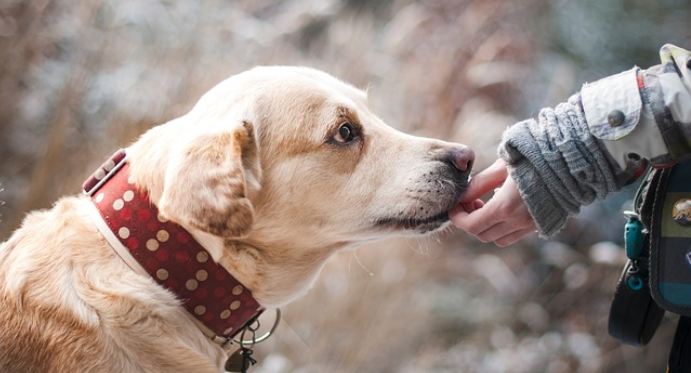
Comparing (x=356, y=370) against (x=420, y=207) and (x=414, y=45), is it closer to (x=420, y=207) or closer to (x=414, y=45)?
(x=420, y=207)

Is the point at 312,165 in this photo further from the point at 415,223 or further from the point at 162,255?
the point at 162,255

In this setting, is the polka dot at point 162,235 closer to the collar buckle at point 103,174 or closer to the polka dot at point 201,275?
the polka dot at point 201,275

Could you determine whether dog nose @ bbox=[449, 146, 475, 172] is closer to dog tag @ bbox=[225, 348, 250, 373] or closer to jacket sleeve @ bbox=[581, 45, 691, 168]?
jacket sleeve @ bbox=[581, 45, 691, 168]

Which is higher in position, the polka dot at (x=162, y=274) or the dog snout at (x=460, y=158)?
the polka dot at (x=162, y=274)

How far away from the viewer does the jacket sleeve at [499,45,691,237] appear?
5.46 feet

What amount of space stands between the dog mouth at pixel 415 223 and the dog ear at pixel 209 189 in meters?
0.46

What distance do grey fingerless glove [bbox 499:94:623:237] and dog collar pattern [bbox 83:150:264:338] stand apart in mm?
835

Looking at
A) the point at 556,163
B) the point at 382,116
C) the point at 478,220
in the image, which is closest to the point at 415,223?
the point at 478,220

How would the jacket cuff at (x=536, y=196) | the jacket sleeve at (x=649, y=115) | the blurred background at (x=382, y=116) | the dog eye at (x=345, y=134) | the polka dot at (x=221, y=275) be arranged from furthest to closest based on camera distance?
the blurred background at (x=382, y=116)
the dog eye at (x=345, y=134)
the polka dot at (x=221, y=275)
the jacket cuff at (x=536, y=196)
the jacket sleeve at (x=649, y=115)

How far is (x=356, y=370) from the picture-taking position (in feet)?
11.2

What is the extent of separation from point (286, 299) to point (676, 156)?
3.78ft

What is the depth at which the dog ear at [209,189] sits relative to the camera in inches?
67.4

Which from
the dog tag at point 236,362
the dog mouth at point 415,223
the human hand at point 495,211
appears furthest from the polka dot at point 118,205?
the human hand at point 495,211

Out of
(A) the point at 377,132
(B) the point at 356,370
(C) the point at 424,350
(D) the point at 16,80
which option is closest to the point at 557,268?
(C) the point at 424,350
